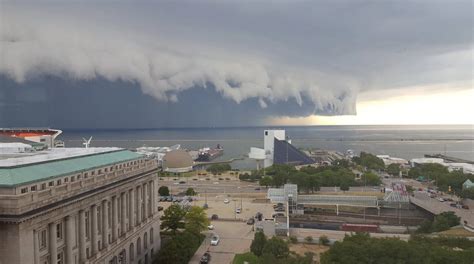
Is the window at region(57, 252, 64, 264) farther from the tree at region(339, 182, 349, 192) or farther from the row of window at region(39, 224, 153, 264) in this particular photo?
the tree at region(339, 182, 349, 192)

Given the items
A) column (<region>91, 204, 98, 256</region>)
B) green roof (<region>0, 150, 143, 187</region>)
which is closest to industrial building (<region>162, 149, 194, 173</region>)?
green roof (<region>0, 150, 143, 187</region>)

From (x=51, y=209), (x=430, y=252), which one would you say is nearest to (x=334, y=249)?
(x=430, y=252)

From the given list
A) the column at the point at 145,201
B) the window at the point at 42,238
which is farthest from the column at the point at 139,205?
the window at the point at 42,238

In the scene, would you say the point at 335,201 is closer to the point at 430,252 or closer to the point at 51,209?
the point at 430,252

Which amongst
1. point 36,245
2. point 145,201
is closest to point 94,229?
point 36,245

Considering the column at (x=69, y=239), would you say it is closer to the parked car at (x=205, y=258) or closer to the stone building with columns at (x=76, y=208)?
the stone building with columns at (x=76, y=208)

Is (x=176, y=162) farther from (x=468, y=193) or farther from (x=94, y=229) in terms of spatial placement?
(x=94, y=229)
